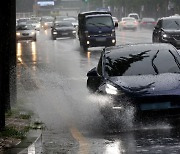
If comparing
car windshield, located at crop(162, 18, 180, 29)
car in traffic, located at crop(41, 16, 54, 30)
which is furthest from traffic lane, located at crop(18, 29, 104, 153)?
car in traffic, located at crop(41, 16, 54, 30)

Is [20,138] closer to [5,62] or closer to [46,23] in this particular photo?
[5,62]

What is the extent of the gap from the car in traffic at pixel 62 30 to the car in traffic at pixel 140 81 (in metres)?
45.6

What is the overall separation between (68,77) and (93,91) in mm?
9658

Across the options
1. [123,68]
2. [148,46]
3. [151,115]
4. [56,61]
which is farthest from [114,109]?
[56,61]

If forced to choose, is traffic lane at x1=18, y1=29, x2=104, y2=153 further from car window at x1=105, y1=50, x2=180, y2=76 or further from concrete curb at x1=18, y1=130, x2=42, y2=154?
car window at x1=105, y1=50, x2=180, y2=76

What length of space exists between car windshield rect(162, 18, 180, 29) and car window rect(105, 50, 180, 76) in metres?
24.0

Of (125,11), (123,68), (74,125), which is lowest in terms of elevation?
(125,11)

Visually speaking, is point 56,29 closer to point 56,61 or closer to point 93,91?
point 56,61

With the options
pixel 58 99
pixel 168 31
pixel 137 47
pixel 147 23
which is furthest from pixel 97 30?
pixel 147 23

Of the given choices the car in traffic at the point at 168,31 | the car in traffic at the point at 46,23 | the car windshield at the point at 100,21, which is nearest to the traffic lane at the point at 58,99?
the car in traffic at the point at 168,31

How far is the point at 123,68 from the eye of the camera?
13.0m

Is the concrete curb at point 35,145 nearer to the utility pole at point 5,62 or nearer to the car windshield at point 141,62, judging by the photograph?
the utility pole at point 5,62

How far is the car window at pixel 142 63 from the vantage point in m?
12.9

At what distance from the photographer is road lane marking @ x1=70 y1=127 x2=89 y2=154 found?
9.75 meters
